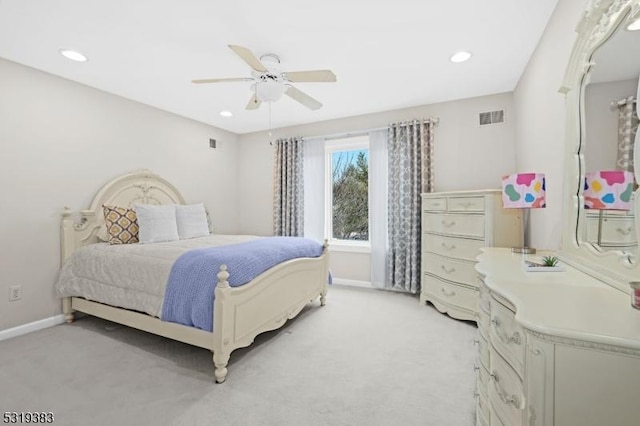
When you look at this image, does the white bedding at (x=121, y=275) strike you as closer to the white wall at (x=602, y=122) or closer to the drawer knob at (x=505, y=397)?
the drawer knob at (x=505, y=397)

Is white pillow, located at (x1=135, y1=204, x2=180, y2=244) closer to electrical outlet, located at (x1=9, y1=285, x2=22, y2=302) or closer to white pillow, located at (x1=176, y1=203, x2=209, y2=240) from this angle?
white pillow, located at (x1=176, y1=203, x2=209, y2=240)

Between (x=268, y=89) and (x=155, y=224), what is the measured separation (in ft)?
6.32

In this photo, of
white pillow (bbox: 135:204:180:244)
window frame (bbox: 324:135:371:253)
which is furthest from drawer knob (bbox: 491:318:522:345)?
white pillow (bbox: 135:204:180:244)

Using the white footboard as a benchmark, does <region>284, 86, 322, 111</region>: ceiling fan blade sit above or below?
above

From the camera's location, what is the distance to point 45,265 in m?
2.71

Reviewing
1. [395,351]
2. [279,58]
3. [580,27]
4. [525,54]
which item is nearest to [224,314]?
[395,351]

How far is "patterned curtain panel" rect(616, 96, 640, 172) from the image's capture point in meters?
1.05

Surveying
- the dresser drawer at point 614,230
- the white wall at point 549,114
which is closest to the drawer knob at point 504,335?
the dresser drawer at point 614,230

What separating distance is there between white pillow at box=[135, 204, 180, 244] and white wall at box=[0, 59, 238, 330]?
1.95ft

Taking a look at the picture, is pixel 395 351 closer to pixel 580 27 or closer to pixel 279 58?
pixel 580 27

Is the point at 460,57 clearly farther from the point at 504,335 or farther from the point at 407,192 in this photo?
the point at 504,335

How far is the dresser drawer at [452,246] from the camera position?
2.72 meters

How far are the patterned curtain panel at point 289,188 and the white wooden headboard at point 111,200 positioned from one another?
4.77 ft

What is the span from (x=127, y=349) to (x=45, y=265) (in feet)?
4.29
